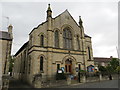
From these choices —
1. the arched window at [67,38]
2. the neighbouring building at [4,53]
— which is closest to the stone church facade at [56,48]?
the arched window at [67,38]

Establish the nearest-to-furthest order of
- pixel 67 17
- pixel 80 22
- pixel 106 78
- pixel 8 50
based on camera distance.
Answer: pixel 8 50
pixel 106 78
pixel 67 17
pixel 80 22

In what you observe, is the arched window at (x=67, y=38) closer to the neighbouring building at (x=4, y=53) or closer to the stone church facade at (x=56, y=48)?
the stone church facade at (x=56, y=48)

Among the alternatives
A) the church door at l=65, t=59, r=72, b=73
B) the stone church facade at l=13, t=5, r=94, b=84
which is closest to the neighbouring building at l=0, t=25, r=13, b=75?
the stone church facade at l=13, t=5, r=94, b=84

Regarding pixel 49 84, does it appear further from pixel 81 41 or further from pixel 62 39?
pixel 81 41

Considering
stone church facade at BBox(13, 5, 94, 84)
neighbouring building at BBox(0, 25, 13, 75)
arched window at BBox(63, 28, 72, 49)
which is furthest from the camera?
arched window at BBox(63, 28, 72, 49)

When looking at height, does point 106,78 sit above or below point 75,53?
below

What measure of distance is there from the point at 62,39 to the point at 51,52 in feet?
12.8

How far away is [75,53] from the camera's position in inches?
811

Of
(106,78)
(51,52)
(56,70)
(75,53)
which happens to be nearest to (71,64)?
(75,53)

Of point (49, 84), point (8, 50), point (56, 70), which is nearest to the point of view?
point (49, 84)

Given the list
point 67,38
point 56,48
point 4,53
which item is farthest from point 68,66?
point 4,53

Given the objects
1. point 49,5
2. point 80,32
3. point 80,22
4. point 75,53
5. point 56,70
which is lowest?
point 56,70

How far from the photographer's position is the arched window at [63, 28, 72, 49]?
20.6m

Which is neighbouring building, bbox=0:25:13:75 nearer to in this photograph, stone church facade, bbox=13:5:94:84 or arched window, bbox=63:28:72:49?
stone church facade, bbox=13:5:94:84
